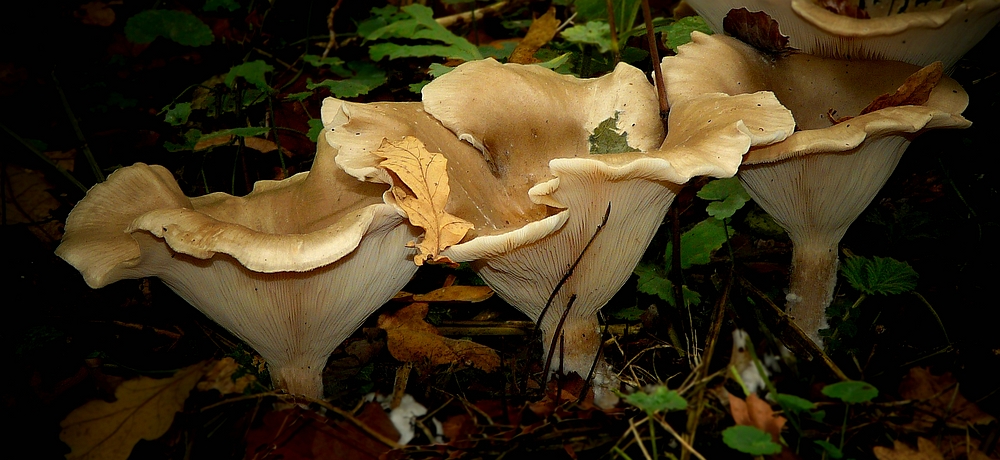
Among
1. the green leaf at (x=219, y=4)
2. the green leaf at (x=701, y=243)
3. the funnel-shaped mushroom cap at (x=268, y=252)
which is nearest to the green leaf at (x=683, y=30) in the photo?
the green leaf at (x=701, y=243)

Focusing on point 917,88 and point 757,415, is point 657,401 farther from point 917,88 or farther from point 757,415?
point 917,88

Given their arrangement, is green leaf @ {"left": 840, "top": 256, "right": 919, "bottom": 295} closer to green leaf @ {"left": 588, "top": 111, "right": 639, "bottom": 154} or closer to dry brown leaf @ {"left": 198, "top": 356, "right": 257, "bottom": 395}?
green leaf @ {"left": 588, "top": 111, "right": 639, "bottom": 154}

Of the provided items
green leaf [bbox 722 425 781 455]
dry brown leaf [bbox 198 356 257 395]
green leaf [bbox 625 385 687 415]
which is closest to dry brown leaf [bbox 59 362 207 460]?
dry brown leaf [bbox 198 356 257 395]

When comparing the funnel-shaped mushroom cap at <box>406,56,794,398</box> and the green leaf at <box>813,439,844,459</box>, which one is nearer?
the green leaf at <box>813,439,844,459</box>

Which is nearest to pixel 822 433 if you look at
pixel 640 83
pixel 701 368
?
pixel 701 368

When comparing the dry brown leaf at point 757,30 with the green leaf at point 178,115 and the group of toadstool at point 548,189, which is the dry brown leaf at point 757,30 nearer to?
the group of toadstool at point 548,189

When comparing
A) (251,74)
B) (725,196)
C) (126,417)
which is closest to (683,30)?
(725,196)

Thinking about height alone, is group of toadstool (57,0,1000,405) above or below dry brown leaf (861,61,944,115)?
below

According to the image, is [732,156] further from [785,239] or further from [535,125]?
[785,239]
